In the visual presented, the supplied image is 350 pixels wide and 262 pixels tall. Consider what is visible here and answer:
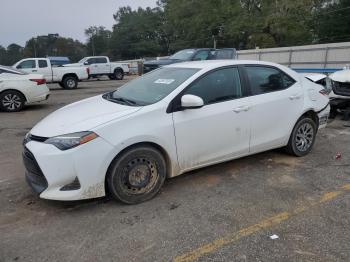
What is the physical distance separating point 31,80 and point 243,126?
8.20 m

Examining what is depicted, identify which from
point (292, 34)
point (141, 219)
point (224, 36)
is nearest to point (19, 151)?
point (141, 219)

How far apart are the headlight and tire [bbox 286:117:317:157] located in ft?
10.6

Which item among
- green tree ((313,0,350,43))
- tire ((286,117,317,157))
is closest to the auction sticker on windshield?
tire ((286,117,317,157))

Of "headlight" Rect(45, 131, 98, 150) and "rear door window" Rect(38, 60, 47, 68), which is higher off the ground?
"rear door window" Rect(38, 60, 47, 68)

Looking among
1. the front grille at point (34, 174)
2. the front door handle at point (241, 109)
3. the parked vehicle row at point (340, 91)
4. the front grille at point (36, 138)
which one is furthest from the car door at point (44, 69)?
the front door handle at point (241, 109)

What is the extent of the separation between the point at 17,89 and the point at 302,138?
854 centimetres

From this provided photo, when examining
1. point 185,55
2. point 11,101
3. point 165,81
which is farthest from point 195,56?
point 165,81

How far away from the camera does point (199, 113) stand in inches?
172

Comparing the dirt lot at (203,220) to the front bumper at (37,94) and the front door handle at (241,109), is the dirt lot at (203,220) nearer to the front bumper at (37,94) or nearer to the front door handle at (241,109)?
the front door handle at (241,109)

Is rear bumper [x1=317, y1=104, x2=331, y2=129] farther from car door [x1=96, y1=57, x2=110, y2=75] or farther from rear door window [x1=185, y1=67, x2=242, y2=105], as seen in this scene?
car door [x1=96, y1=57, x2=110, y2=75]

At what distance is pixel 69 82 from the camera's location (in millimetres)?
19656

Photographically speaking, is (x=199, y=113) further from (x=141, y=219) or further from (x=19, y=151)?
(x=19, y=151)

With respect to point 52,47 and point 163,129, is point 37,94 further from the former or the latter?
point 52,47

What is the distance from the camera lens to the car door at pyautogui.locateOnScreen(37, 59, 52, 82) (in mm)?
18441
